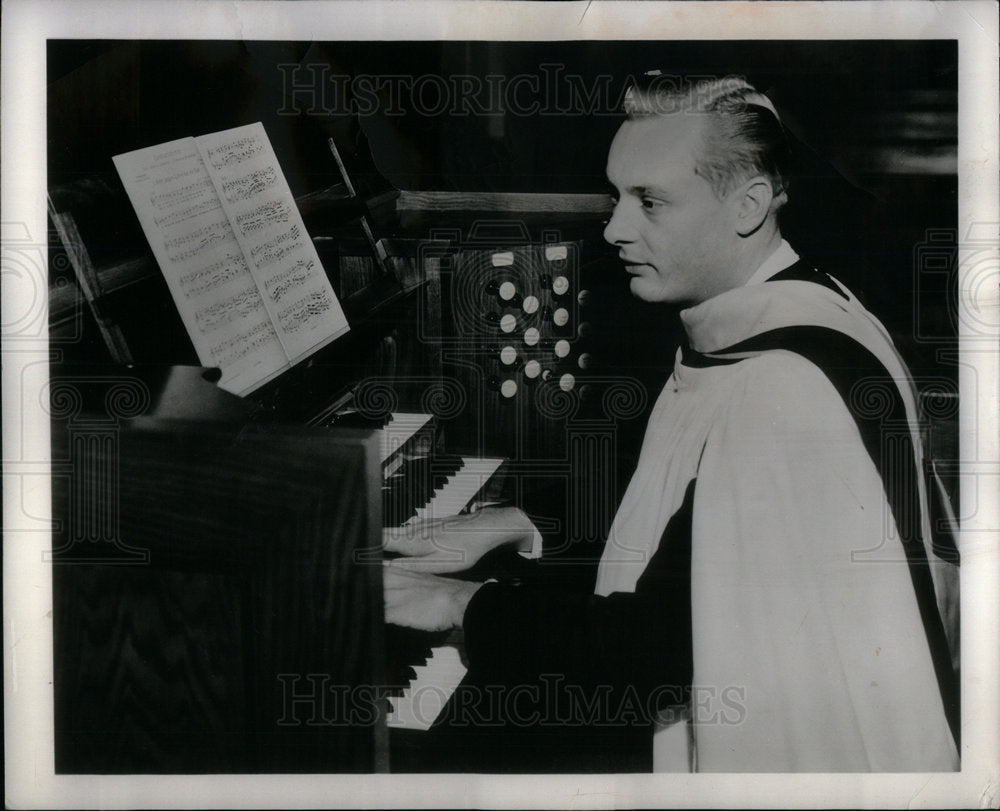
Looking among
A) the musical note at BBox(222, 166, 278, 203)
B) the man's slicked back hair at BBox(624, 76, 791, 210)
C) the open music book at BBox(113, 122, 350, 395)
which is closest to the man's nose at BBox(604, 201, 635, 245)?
the man's slicked back hair at BBox(624, 76, 791, 210)

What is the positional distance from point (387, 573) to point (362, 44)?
1.12m

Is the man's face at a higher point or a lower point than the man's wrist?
higher

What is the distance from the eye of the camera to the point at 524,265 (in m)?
1.55

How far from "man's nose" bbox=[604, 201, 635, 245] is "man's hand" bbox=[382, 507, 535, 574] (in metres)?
0.63

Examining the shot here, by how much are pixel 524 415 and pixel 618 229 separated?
434mm

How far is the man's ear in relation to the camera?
1.52 meters

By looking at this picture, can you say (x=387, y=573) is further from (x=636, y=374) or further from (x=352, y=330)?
(x=636, y=374)

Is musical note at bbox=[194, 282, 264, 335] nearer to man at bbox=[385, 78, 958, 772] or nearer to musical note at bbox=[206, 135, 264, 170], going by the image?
musical note at bbox=[206, 135, 264, 170]

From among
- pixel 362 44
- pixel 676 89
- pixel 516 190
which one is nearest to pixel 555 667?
pixel 516 190

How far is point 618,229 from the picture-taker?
1.53 m

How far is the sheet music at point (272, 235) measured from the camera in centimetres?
150

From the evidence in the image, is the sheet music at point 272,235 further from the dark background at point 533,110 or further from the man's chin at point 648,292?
the man's chin at point 648,292

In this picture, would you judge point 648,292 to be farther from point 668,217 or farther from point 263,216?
point 263,216

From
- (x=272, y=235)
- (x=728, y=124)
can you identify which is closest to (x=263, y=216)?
(x=272, y=235)
